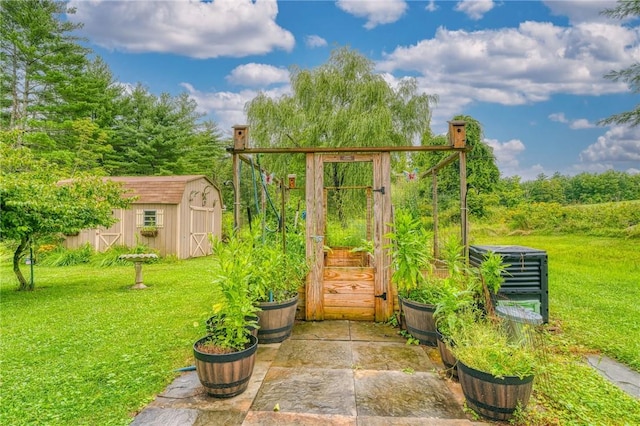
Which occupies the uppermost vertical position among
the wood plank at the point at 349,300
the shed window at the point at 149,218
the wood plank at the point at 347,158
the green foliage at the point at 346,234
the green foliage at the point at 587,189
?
the green foliage at the point at 587,189

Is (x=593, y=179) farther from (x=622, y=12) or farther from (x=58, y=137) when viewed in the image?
(x=58, y=137)

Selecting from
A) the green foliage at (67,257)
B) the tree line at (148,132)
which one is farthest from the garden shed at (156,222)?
the tree line at (148,132)

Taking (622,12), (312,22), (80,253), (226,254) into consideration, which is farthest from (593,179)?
(80,253)

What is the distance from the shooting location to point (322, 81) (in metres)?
9.30

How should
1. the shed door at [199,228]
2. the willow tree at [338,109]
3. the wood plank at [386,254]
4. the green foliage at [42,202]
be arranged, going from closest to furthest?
the wood plank at [386,254], the green foliage at [42,202], the willow tree at [338,109], the shed door at [199,228]

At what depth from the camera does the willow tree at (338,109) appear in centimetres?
879

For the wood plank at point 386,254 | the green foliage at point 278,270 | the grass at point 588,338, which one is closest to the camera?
the grass at point 588,338

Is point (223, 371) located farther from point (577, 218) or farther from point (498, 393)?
point (577, 218)

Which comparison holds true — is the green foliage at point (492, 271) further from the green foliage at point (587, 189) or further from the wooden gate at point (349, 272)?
the green foliage at point (587, 189)

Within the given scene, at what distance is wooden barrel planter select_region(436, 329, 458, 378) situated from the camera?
2.40 m

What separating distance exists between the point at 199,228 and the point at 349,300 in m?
9.20

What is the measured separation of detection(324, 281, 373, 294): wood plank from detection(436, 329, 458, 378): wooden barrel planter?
1181 mm

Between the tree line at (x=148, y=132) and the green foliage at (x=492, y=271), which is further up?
the tree line at (x=148, y=132)

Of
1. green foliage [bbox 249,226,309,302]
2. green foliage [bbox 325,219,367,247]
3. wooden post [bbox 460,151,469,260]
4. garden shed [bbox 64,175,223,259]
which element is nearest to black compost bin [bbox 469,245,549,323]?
wooden post [bbox 460,151,469,260]
